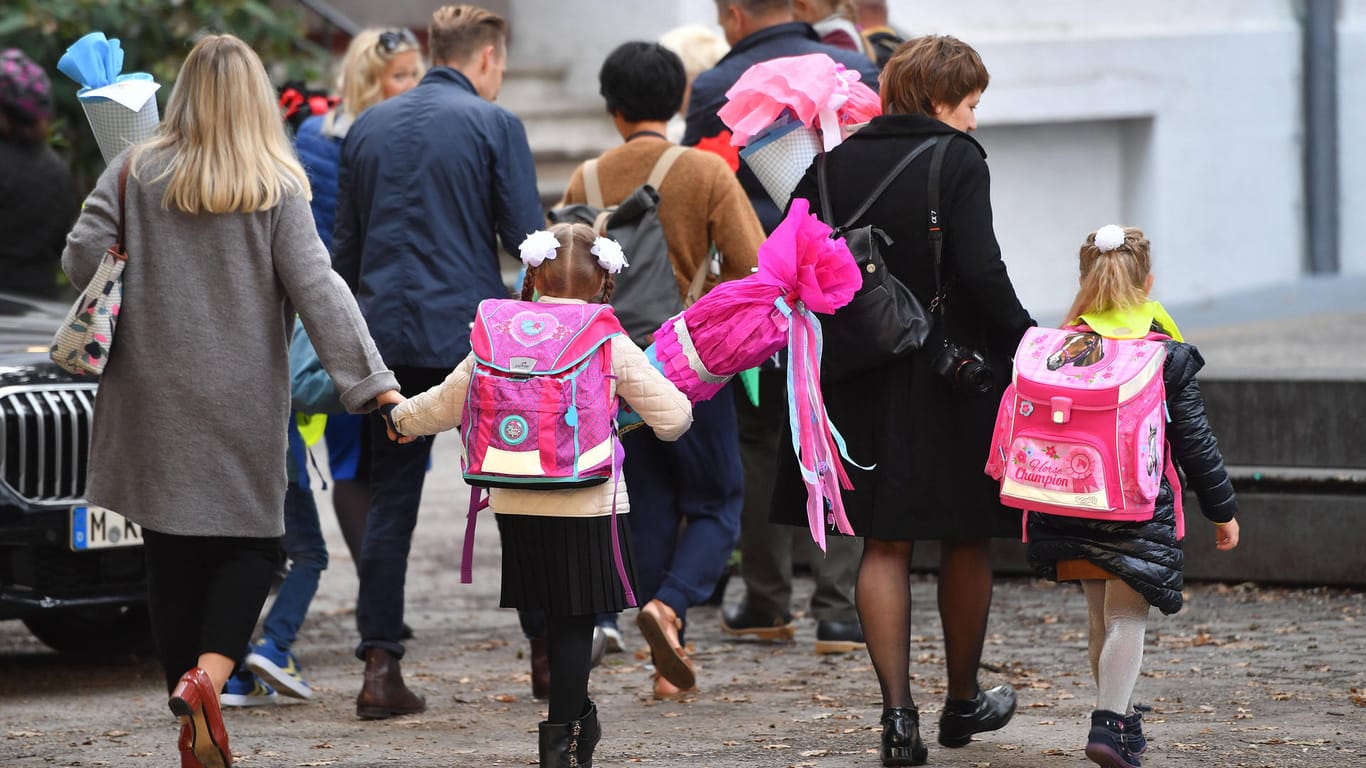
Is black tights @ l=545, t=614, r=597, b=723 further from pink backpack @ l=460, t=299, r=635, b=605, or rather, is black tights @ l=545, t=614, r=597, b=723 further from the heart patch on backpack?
the heart patch on backpack

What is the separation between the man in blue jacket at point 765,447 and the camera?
22.8 feet

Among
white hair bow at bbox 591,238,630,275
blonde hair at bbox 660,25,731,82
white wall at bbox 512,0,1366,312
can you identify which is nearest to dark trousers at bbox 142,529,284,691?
white hair bow at bbox 591,238,630,275

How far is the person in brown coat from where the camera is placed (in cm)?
633

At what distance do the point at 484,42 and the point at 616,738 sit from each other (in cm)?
228

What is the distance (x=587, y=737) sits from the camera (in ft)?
16.1

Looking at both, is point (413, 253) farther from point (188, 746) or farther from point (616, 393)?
point (188, 746)

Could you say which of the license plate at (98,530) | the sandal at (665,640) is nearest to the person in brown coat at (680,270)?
the sandal at (665,640)

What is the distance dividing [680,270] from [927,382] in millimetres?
1406

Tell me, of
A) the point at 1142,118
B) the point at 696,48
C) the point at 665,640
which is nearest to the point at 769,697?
the point at 665,640

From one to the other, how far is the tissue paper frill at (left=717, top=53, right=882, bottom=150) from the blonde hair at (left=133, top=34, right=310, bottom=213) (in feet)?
4.69

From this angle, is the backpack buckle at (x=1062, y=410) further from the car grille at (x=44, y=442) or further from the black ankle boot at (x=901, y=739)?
the car grille at (x=44, y=442)

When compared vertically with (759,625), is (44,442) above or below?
above

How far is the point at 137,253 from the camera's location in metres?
4.90

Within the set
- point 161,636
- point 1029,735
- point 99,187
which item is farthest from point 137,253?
point 1029,735
